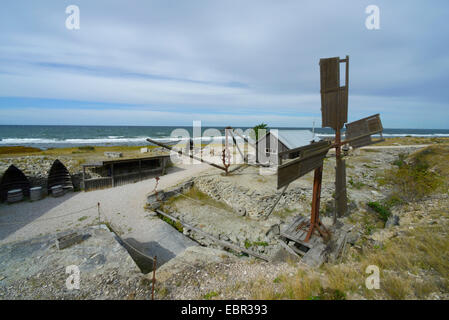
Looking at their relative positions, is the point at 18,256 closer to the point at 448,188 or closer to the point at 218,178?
the point at 218,178

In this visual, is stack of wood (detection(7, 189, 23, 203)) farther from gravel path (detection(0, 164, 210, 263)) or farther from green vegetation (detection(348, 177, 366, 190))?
green vegetation (detection(348, 177, 366, 190))

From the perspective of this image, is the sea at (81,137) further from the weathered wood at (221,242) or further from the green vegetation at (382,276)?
the green vegetation at (382,276)

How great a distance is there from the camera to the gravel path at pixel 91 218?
11.4m

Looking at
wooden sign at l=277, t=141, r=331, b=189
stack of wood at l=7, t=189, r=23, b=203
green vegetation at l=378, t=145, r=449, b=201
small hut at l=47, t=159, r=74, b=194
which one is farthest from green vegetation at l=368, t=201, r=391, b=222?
stack of wood at l=7, t=189, r=23, b=203

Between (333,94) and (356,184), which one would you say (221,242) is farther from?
(356,184)

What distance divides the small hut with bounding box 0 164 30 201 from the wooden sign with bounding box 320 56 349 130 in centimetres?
2571

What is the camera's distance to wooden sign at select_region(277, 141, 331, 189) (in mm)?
3934

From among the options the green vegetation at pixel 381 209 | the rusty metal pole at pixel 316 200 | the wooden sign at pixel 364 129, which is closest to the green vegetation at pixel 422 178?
the green vegetation at pixel 381 209

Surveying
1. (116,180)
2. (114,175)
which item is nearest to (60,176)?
(114,175)

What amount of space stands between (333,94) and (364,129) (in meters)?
1.47

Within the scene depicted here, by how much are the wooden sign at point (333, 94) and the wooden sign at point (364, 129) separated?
0.45 meters

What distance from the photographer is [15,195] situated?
52.4ft

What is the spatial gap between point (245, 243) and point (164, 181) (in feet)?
46.2
